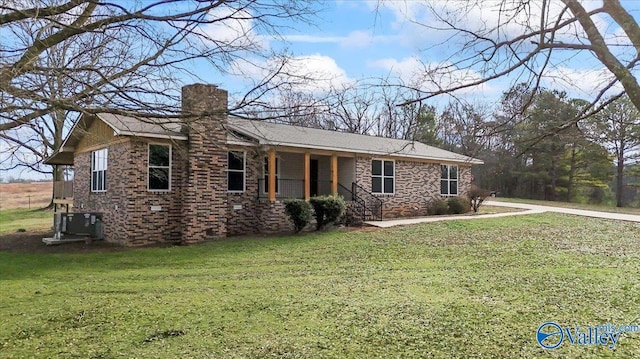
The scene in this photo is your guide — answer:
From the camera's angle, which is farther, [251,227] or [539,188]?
[539,188]

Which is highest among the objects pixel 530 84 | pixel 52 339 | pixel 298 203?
pixel 530 84

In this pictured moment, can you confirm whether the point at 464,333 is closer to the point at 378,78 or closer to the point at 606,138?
the point at 606,138

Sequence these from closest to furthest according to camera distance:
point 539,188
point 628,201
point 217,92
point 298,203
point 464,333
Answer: point 464,333 < point 217,92 < point 298,203 < point 628,201 < point 539,188

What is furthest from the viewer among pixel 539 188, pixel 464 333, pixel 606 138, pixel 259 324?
pixel 539 188

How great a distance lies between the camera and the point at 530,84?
11.6ft

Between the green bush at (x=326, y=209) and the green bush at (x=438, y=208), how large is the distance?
6866mm

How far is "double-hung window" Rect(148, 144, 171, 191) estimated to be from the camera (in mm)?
14016

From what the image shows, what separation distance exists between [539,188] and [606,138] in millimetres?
38166

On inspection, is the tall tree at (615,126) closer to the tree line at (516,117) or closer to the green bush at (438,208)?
the tree line at (516,117)

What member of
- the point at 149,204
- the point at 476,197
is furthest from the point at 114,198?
the point at 476,197

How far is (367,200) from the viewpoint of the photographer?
738 inches

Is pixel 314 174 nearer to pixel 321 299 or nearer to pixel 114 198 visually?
pixel 114 198

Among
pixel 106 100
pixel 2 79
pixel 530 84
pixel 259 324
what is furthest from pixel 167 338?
pixel 530 84

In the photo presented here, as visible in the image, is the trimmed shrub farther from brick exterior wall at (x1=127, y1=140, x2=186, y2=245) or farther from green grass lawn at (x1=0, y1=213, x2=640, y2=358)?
brick exterior wall at (x1=127, y1=140, x2=186, y2=245)
